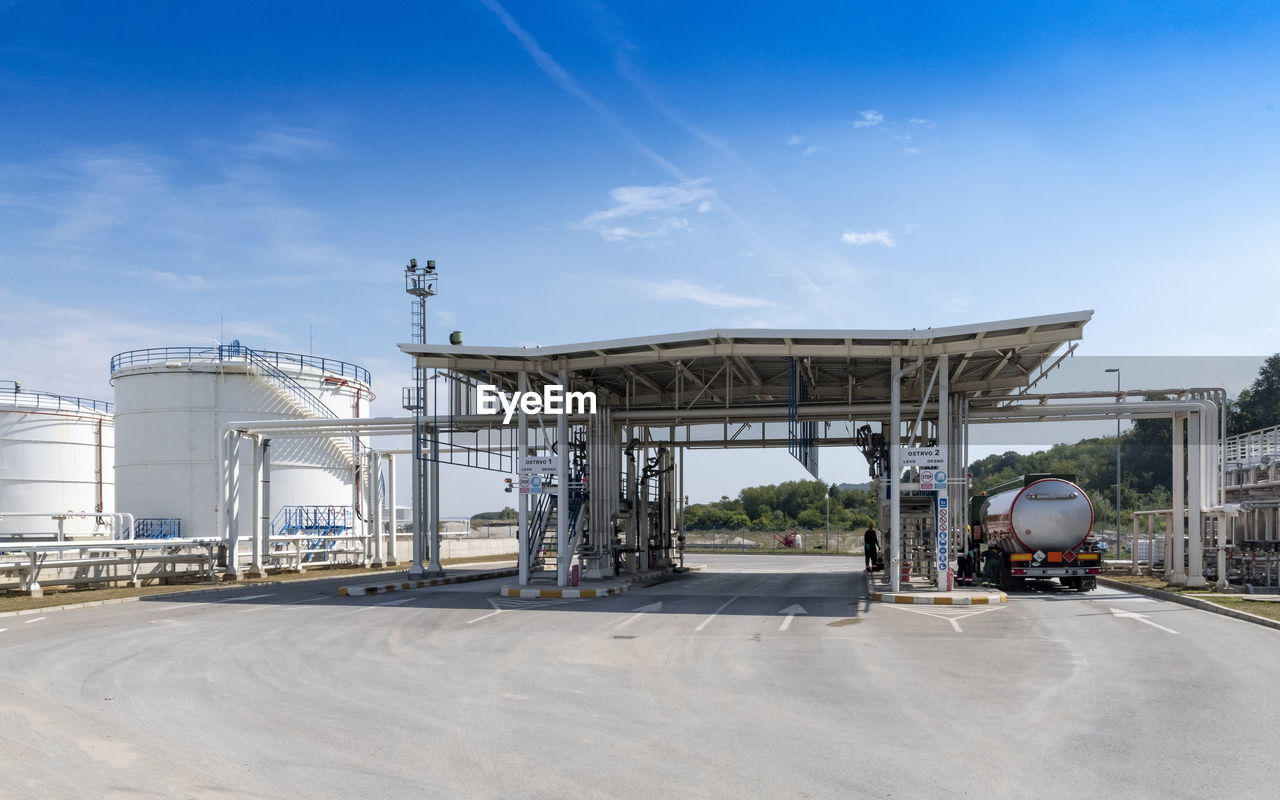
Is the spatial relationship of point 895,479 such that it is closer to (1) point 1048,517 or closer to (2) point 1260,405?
(1) point 1048,517

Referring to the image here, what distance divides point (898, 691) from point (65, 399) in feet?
156

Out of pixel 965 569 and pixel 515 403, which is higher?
pixel 515 403

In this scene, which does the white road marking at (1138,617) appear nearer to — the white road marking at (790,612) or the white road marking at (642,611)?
the white road marking at (790,612)

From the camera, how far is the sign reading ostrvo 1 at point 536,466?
23719 millimetres

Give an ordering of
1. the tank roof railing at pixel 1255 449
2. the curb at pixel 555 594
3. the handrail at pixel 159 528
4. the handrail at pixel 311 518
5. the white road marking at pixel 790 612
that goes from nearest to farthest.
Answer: the white road marking at pixel 790 612
the curb at pixel 555 594
the tank roof railing at pixel 1255 449
the handrail at pixel 159 528
the handrail at pixel 311 518

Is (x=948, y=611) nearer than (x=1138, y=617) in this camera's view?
No

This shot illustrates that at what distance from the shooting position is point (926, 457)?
21391 millimetres

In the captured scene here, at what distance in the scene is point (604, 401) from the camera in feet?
96.4

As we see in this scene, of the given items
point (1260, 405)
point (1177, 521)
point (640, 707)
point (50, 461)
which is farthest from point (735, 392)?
point (1260, 405)

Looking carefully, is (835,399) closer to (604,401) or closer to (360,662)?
(604,401)

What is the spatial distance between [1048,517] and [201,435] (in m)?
30.2

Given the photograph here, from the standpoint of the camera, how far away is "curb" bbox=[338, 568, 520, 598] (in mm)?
23828

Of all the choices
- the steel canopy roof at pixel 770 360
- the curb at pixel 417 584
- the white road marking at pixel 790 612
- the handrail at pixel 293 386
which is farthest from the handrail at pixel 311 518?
the white road marking at pixel 790 612

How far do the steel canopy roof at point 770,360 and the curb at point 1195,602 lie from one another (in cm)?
591
